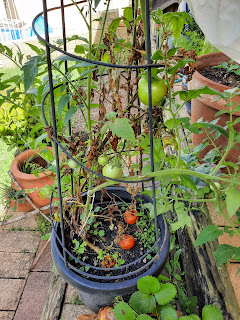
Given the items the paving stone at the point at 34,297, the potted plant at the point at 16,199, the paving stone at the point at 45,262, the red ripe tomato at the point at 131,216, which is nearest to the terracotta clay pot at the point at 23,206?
the potted plant at the point at 16,199

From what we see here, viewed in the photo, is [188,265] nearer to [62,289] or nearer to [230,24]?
[62,289]

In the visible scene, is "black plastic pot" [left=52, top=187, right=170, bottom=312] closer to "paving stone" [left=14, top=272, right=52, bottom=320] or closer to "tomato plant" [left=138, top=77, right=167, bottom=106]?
"paving stone" [left=14, top=272, right=52, bottom=320]

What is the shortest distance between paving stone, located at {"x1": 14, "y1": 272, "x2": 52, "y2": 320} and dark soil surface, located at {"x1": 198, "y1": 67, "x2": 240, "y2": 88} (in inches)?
53.1

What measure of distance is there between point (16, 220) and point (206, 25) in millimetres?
1581

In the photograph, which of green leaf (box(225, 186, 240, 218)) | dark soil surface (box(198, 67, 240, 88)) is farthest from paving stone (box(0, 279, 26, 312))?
dark soil surface (box(198, 67, 240, 88))

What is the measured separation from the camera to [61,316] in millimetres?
1118

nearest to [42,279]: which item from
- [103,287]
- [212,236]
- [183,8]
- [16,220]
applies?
[16,220]

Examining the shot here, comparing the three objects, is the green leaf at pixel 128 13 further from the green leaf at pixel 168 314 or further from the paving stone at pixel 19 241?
the paving stone at pixel 19 241

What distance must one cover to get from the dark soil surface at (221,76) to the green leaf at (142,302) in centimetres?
104

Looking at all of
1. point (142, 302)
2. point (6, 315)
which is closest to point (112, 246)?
point (142, 302)

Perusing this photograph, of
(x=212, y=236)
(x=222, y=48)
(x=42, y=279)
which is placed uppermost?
(x=222, y=48)

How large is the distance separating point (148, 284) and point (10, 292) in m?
0.90

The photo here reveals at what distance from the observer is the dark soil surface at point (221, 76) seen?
1376 millimetres

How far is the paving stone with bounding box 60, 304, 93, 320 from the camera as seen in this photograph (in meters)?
1.11
